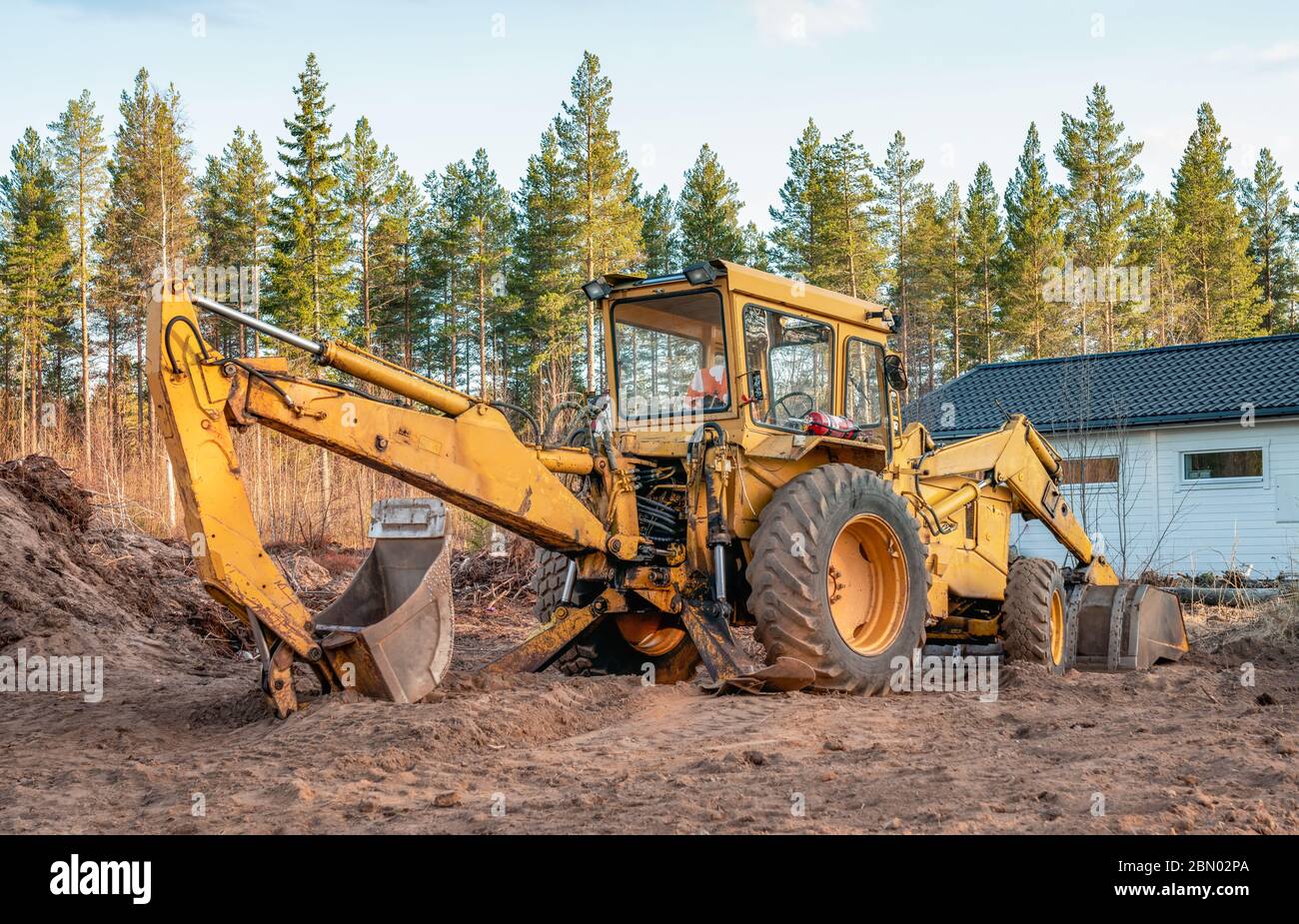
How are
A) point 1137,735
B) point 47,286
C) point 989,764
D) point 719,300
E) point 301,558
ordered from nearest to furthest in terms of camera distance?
point 989,764 < point 1137,735 < point 719,300 < point 301,558 < point 47,286

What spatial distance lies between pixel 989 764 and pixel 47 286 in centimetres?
3982

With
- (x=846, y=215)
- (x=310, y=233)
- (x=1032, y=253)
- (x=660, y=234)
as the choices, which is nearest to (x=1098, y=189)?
(x=1032, y=253)

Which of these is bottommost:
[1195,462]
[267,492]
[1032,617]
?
[1032,617]

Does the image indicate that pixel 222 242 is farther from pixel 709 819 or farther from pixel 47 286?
pixel 709 819

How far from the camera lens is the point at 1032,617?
1006 cm

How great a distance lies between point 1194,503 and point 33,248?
34067mm

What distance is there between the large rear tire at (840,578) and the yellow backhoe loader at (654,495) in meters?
0.02

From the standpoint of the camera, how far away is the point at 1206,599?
55.0ft

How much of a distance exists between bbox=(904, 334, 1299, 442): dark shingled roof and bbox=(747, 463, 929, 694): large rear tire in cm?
1186

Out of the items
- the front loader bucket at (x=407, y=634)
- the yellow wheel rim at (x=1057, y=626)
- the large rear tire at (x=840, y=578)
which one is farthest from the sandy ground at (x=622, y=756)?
the yellow wheel rim at (x=1057, y=626)

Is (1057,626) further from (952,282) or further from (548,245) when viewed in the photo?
(952,282)

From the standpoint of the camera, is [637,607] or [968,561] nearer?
[637,607]

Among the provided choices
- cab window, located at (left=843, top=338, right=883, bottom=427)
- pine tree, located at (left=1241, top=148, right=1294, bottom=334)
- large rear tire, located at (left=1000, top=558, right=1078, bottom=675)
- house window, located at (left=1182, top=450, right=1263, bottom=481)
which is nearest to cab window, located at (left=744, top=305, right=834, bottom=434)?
cab window, located at (left=843, top=338, right=883, bottom=427)
